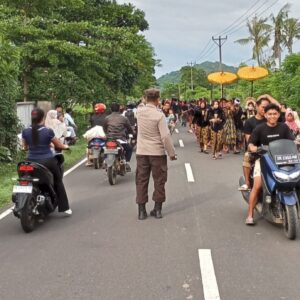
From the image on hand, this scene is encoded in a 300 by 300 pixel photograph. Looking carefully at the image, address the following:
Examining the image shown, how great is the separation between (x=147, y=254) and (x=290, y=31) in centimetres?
3963

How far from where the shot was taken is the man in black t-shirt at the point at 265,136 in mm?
6816

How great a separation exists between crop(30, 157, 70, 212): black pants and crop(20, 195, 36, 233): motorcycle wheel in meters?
0.58

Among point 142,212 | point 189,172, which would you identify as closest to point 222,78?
point 189,172

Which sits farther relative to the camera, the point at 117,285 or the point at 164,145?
the point at 164,145

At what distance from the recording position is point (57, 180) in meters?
7.45

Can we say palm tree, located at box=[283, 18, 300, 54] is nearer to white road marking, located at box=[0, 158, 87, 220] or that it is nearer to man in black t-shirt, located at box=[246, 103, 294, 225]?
white road marking, located at box=[0, 158, 87, 220]

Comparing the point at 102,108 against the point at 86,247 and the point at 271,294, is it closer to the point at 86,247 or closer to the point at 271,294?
the point at 86,247

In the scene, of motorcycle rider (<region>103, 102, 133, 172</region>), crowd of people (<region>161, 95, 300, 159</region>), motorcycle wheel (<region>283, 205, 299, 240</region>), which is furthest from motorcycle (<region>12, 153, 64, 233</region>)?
crowd of people (<region>161, 95, 300, 159</region>)

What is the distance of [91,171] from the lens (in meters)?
12.8

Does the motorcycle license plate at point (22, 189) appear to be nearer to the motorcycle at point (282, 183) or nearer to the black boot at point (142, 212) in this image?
the black boot at point (142, 212)

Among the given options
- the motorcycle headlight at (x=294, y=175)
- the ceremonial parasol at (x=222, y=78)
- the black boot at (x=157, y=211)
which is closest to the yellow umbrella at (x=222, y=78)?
the ceremonial parasol at (x=222, y=78)

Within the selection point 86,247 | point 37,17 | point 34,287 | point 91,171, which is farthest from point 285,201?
point 37,17

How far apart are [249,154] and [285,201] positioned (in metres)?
1.28

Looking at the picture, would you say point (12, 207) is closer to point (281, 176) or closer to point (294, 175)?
point (281, 176)
